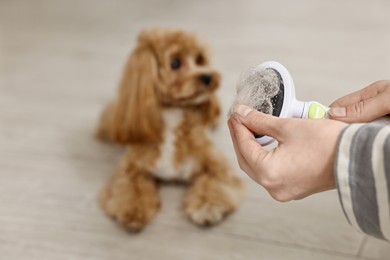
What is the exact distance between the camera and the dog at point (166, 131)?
143 cm

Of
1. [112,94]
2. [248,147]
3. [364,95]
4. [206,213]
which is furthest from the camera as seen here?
[112,94]

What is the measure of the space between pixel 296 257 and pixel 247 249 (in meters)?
0.11

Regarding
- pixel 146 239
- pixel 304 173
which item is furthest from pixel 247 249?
pixel 304 173

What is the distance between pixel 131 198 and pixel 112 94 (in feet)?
1.95

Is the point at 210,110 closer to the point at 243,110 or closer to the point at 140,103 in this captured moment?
the point at 140,103

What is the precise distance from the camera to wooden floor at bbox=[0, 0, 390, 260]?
4.40 ft

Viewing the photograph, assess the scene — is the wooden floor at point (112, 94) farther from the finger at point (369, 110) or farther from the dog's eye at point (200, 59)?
the finger at point (369, 110)

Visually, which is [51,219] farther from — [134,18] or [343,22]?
[343,22]

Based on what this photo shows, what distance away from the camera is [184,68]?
148 centimetres

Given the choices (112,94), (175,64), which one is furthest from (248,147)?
(112,94)

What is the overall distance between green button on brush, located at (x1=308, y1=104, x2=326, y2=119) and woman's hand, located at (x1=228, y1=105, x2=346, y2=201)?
0.08 metres

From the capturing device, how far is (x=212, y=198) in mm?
1416

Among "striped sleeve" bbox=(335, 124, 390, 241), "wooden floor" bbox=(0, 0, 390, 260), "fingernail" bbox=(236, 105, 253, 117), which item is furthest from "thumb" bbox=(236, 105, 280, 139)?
"wooden floor" bbox=(0, 0, 390, 260)

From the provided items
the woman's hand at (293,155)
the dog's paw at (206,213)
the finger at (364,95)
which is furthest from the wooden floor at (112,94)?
the woman's hand at (293,155)
